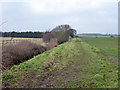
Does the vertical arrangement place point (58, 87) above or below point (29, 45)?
below

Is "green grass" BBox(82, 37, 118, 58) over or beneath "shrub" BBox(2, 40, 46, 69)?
beneath

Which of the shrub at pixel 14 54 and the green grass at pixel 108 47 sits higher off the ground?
the shrub at pixel 14 54

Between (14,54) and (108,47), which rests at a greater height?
(14,54)

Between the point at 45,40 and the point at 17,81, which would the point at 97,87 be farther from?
the point at 45,40

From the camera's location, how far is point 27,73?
897cm

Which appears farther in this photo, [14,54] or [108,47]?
[108,47]

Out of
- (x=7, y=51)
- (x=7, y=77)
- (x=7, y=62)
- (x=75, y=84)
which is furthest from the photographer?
(x=7, y=51)

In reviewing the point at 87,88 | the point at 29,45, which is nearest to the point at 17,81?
the point at 87,88

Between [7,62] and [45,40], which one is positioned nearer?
[7,62]

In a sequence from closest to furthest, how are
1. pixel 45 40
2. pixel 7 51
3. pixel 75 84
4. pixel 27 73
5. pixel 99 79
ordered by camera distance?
pixel 75 84 < pixel 99 79 < pixel 27 73 < pixel 7 51 < pixel 45 40

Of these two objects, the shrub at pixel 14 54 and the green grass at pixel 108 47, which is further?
the green grass at pixel 108 47

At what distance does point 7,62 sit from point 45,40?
2304cm

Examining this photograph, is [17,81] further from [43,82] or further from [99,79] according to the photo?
[99,79]

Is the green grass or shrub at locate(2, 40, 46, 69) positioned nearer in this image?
shrub at locate(2, 40, 46, 69)
